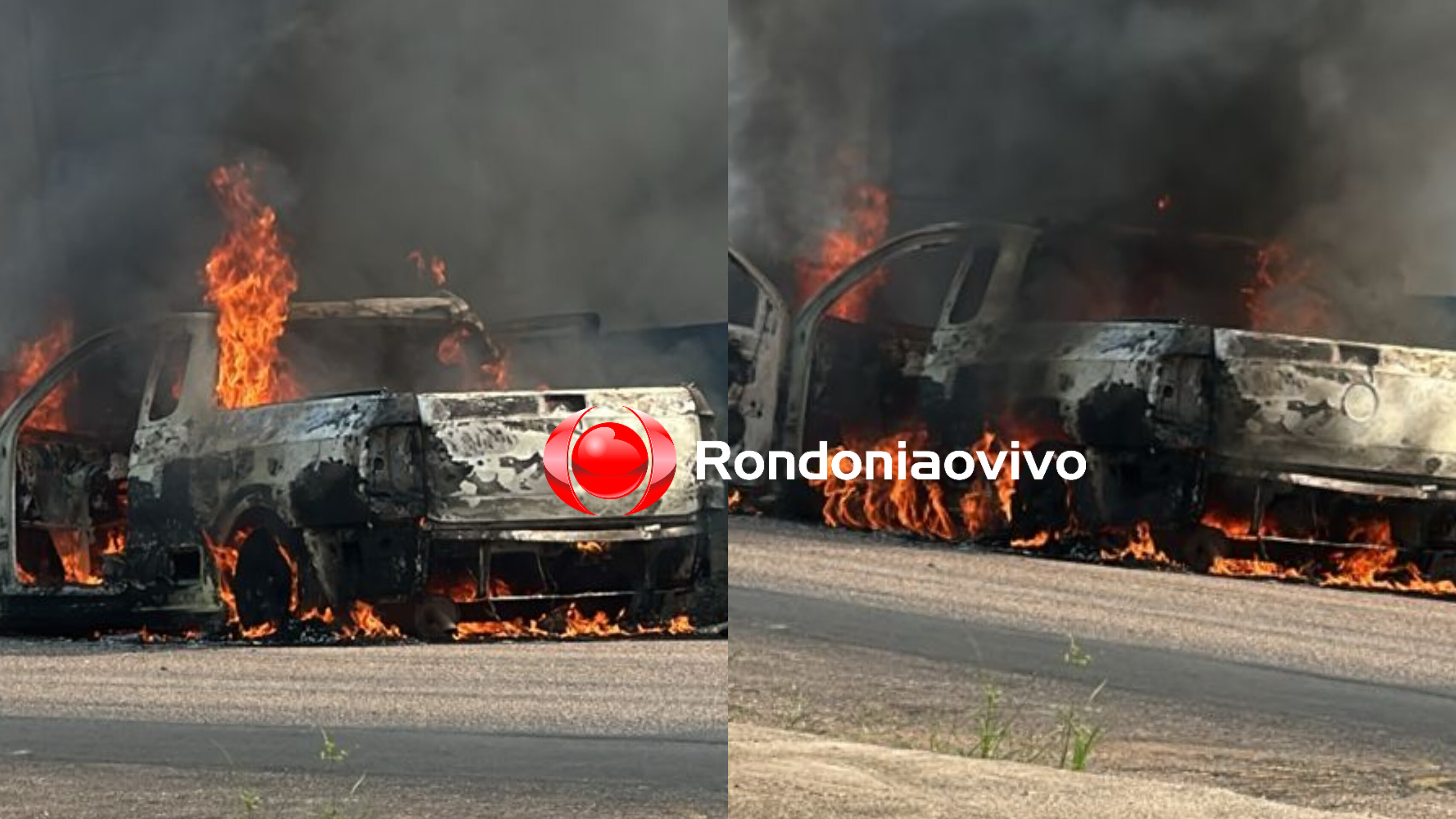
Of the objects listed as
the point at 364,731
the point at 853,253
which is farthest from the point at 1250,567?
the point at 364,731

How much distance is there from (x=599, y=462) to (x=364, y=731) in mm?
1338

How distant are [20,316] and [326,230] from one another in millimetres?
789

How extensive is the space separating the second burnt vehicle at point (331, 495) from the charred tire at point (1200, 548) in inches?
29.8

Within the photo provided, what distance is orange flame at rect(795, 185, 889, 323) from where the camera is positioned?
4.74 metres

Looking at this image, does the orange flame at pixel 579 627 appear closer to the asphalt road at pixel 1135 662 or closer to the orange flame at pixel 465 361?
the orange flame at pixel 465 361

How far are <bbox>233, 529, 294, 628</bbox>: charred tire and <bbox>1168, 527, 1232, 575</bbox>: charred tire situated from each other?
205 centimetres

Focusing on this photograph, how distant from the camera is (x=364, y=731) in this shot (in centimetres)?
696

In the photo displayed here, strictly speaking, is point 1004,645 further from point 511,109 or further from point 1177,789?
point 511,109

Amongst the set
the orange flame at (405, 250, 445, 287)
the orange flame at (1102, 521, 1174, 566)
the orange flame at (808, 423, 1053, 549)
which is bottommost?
the orange flame at (1102, 521, 1174, 566)

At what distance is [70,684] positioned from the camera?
734 centimetres

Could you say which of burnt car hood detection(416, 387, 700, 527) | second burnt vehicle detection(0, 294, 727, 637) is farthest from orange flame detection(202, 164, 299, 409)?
burnt car hood detection(416, 387, 700, 527)

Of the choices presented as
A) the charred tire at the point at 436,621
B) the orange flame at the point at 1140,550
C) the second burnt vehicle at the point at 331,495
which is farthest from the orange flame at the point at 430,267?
the orange flame at the point at 1140,550

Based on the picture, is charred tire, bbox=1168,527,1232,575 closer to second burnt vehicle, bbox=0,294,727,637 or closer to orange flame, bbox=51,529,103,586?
second burnt vehicle, bbox=0,294,727,637

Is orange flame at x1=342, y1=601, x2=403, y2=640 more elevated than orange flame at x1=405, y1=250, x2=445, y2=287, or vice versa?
orange flame at x1=405, y1=250, x2=445, y2=287
